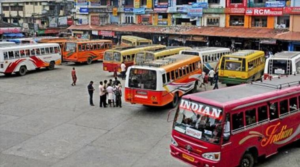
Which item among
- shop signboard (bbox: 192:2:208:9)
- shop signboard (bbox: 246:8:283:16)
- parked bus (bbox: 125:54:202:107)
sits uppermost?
shop signboard (bbox: 192:2:208:9)

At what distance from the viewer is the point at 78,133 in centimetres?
1470

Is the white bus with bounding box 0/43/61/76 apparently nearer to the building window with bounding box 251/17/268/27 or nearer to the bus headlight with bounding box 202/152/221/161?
the building window with bounding box 251/17/268/27

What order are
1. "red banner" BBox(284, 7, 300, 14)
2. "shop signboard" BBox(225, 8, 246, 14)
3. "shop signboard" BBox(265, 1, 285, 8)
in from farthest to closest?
"shop signboard" BBox(225, 8, 246, 14), "shop signboard" BBox(265, 1, 285, 8), "red banner" BBox(284, 7, 300, 14)

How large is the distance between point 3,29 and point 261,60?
4086 cm

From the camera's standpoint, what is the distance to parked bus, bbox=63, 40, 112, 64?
3356 cm

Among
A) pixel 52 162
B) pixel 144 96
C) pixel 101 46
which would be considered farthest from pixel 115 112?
pixel 101 46

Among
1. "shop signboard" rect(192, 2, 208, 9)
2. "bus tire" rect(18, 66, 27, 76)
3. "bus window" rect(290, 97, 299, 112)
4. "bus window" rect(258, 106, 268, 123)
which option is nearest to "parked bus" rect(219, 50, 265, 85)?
"bus window" rect(290, 97, 299, 112)

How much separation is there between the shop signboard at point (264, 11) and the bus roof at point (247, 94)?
25045 mm

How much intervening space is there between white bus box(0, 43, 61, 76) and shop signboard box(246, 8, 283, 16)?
19.6 metres

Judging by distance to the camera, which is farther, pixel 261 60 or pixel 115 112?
pixel 261 60

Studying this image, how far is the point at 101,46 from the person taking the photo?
36.2 meters

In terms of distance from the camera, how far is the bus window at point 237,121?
996cm

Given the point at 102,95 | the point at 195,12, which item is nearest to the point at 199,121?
the point at 102,95

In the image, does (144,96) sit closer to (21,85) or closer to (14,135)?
(14,135)
